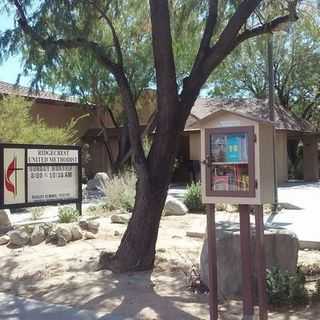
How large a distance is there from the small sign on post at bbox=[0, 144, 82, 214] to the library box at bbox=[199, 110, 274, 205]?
365 inches

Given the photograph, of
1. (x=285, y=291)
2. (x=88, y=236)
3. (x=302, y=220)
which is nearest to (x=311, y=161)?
(x=302, y=220)

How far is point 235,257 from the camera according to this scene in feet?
24.8

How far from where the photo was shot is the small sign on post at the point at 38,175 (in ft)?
48.5

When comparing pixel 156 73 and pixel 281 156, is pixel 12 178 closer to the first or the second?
pixel 156 73

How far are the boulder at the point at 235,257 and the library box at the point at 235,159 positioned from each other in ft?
4.65

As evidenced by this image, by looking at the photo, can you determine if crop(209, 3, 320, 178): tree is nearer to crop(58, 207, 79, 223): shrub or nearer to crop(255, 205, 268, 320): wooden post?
crop(58, 207, 79, 223): shrub

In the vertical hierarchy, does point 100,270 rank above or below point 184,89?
below

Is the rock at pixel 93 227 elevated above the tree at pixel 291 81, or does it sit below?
below

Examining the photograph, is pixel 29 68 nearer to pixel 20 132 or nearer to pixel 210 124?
pixel 210 124

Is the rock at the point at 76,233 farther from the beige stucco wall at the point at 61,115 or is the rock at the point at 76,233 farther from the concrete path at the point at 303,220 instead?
the beige stucco wall at the point at 61,115

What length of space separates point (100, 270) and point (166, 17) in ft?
12.4

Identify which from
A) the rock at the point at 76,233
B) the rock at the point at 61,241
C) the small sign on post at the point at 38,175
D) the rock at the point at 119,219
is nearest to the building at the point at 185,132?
the small sign on post at the point at 38,175

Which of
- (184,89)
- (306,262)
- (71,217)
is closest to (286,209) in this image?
(71,217)

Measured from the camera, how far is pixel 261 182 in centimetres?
603
